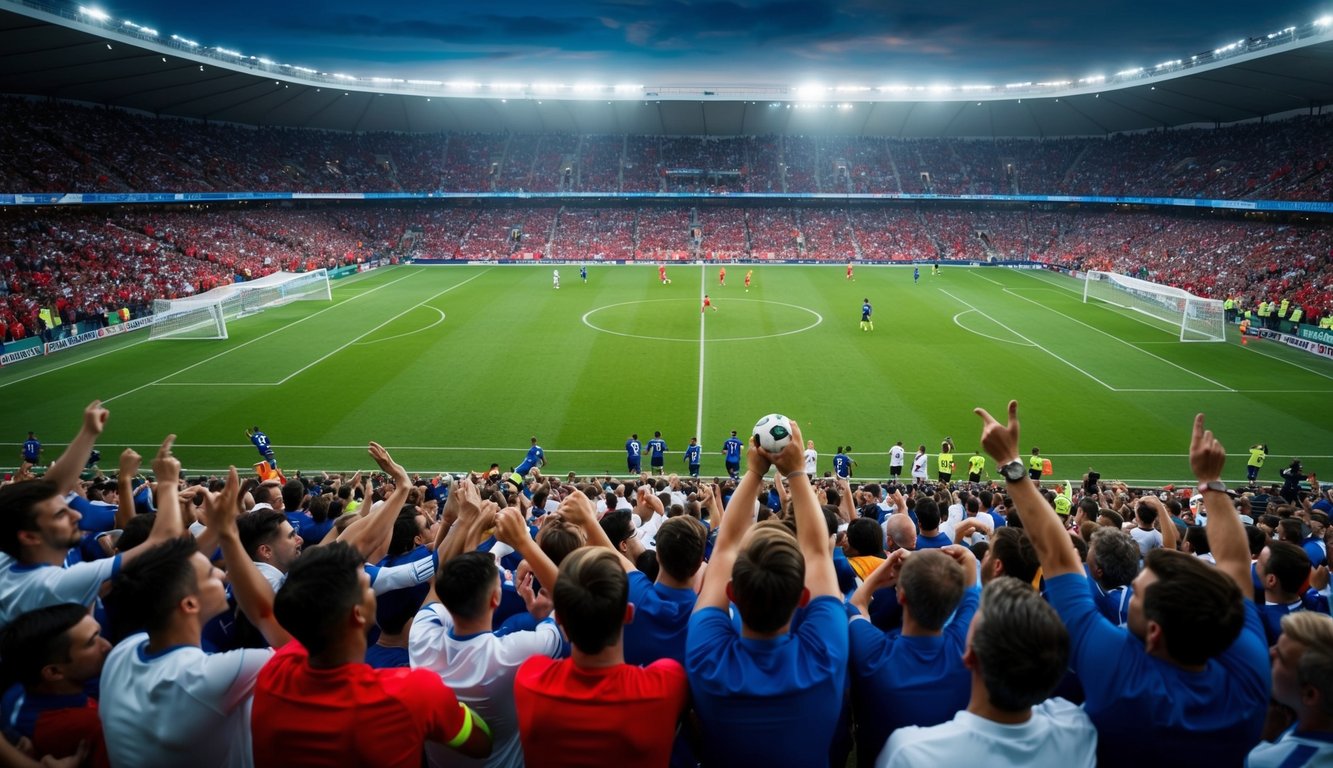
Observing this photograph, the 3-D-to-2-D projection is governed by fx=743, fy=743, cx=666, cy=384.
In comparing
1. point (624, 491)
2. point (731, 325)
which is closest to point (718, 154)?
point (731, 325)

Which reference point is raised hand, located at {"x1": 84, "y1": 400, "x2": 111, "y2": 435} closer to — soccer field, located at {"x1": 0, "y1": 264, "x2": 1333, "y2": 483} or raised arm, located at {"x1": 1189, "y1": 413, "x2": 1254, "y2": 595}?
raised arm, located at {"x1": 1189, "y1": 413, "x2": 1254, "y2": 595}

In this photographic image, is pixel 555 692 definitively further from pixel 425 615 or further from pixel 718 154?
pixel 718 154

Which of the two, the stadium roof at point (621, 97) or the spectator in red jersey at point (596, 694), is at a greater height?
the stadium roof at point (621, 97)

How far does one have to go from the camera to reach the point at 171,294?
4184cm

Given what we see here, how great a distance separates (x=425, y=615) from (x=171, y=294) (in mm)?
46470

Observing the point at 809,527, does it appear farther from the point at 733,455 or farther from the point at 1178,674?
the point at 733,455

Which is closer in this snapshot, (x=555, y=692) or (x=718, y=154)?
(x=555, y=692)

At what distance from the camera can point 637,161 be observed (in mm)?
78688

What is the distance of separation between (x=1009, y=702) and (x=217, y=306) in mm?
41698

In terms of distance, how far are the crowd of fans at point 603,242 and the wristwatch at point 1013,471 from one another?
133 feet

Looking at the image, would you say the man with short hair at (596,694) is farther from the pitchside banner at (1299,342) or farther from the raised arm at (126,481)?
the pitchside banner at (1299,342)

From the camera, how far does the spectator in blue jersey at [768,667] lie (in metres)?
3.21

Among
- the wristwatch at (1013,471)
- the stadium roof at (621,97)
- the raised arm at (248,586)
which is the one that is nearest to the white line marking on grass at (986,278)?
the stadium roof at (621,97)

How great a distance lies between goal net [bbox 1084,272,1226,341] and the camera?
3628 centimetres
